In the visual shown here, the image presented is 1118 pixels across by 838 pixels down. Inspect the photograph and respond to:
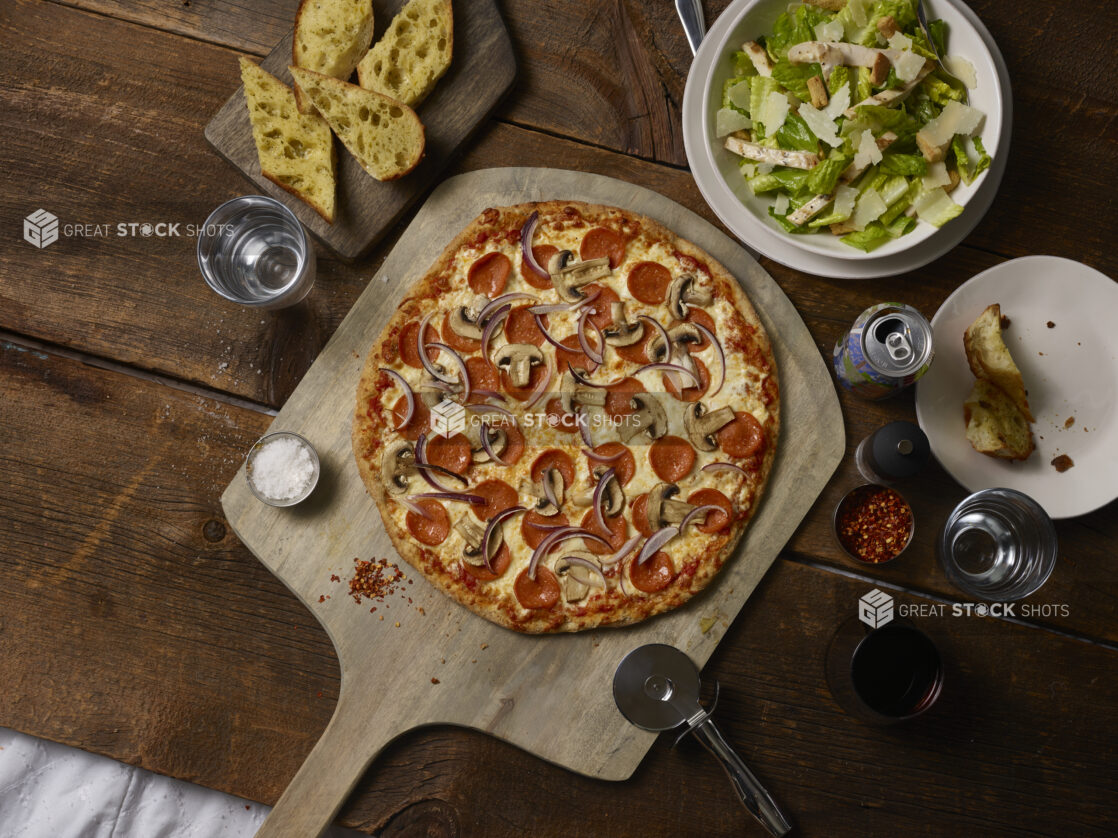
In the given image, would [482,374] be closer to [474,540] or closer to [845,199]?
[474,540]

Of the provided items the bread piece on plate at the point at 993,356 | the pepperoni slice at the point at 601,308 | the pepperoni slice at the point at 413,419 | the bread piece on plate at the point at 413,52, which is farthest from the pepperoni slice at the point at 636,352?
the bread piece on plate at the point at 413,52

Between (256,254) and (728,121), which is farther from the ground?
(728,121)

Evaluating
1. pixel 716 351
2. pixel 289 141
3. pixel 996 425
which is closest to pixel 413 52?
pixel 289 141

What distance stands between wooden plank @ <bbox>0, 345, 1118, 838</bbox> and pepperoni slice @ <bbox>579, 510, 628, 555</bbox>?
0.63 m

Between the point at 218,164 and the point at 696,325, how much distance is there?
2254 mm

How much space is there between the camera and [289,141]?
3.18 meters

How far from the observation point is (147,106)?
10.9 ft

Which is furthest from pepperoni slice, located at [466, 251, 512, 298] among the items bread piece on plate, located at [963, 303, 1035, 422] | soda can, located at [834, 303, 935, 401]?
bread piece on plate, located at [963, 303, 1035, 422]

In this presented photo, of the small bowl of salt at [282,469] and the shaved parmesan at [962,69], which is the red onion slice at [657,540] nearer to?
the small bowl of salt at [282,469]

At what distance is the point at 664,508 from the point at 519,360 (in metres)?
0.86

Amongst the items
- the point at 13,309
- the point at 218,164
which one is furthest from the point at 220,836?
the point at 218,164

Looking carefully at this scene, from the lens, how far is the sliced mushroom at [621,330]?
3.09 metres

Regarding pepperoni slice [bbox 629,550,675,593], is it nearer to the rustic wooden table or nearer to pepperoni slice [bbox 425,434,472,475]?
the rustic wooden table

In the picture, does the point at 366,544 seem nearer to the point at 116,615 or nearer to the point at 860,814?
the point at 116,615
